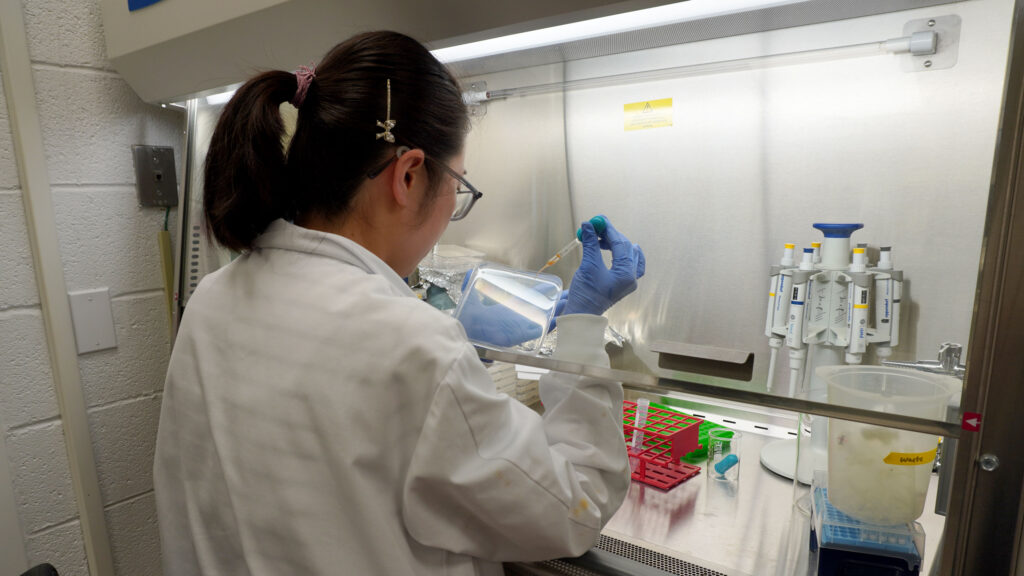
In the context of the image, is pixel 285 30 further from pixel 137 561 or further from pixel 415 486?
pixel 137 561

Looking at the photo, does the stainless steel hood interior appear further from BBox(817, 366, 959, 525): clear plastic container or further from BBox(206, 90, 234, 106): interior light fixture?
BBox(817, 366, 959, 525): clear plastic container

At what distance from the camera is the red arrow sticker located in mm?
683

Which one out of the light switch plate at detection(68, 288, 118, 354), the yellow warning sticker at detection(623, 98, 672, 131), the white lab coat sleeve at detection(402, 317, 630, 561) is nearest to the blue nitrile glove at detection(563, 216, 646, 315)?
the white lab coat sleeve at detection(402, 317, 630, 561)

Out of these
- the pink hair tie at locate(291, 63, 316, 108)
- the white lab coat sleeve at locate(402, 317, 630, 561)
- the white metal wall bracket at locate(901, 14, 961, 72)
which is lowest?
the white lab coat sleeve at locate(402, 317, 630, 561)

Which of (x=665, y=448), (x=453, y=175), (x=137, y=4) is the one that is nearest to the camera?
(x=453, y=175)

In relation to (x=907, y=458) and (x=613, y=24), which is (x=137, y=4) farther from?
(x=907, y=458)

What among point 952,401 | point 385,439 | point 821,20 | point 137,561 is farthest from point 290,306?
point 137,561

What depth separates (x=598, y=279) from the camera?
40.4 inches

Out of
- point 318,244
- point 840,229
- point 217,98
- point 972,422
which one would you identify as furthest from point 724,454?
point 217,98

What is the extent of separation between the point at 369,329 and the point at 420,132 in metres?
0.30

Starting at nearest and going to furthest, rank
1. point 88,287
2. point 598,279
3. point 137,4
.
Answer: point 598,279 → point 137,4 → point 88,287

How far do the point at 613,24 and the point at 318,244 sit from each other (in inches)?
22.6

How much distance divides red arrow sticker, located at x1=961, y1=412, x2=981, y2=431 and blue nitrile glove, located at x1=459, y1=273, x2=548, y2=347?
2.16 feet

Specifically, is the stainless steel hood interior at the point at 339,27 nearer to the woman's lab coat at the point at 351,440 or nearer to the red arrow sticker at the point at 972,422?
the woman's lab coat at the point at 351,440
